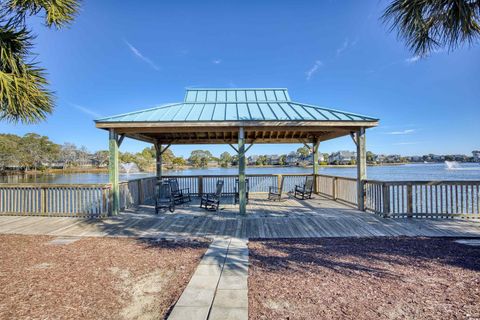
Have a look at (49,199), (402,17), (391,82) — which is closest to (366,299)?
(402,17)

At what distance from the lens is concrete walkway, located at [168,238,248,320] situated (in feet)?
6.68

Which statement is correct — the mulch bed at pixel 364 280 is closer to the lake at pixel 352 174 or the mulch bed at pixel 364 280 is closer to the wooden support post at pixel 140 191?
the wooden support post at pixel 140 191

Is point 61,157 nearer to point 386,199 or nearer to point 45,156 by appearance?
point 45,156

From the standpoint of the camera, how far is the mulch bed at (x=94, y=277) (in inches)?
86.8

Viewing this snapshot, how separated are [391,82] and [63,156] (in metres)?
76.9

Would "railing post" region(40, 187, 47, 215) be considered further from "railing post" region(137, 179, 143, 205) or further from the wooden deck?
"railing post" region(137, 179, 143, 205)

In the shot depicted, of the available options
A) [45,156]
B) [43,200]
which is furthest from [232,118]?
[45,156]

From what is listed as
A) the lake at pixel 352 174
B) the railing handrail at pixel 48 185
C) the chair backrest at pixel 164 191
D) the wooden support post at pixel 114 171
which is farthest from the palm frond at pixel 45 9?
the lake at pixel 352 174

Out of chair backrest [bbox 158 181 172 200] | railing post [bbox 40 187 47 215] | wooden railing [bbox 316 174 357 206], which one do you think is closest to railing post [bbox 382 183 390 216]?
wooden railing [bbox 316 174 357 206]

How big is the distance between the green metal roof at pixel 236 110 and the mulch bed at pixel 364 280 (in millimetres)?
3570

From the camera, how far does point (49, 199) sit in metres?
6.59

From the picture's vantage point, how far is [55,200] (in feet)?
21.7

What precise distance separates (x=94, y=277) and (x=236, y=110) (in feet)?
17.7

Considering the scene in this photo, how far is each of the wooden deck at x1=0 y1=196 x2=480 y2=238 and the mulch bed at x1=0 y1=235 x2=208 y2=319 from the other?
0.71 metres
